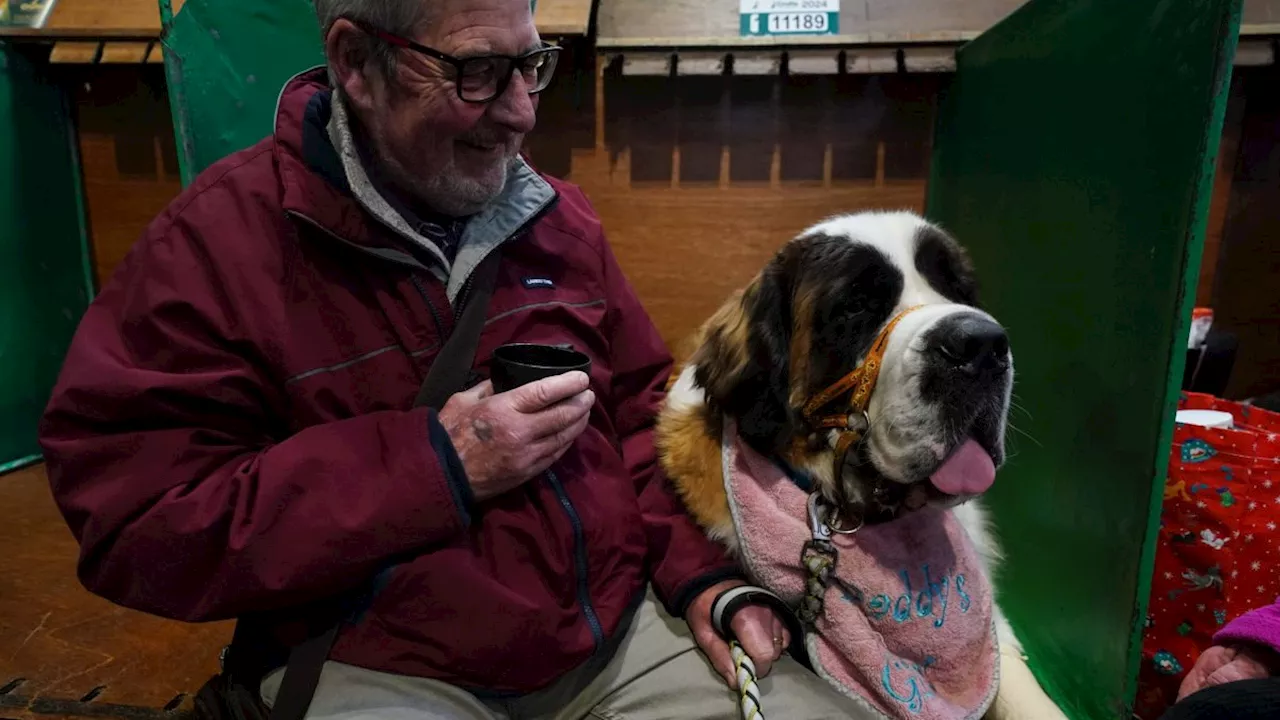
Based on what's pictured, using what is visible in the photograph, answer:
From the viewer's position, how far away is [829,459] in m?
1.16

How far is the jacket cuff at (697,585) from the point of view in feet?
3.98

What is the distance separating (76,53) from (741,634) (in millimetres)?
2718

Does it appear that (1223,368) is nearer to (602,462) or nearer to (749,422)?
(749,422)

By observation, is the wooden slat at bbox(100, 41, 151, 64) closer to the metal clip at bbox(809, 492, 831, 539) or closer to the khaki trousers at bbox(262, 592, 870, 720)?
the khaki trousers at bbox(262, 592, 870, 720)

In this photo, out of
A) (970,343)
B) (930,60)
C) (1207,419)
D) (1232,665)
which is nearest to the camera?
(970,343)

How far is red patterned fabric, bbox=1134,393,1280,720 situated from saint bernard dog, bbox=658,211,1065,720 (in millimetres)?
521

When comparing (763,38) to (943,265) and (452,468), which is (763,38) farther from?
(452,468)

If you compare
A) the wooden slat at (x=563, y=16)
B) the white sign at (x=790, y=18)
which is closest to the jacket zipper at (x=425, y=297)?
the wooden slat at (x=563, y=16)

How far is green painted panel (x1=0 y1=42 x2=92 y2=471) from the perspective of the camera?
99.8 inches

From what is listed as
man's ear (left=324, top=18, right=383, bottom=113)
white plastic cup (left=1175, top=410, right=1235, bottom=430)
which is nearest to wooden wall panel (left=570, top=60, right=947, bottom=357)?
white plastic cup (left=1175, top=410, right=1235, bottom=430)

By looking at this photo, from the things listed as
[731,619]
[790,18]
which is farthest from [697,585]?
[790,18]

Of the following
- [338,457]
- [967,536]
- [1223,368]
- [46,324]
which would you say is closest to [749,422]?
[967,536]

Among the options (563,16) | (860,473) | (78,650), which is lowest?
(78,650)

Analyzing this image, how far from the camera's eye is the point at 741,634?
1153 millimetres
